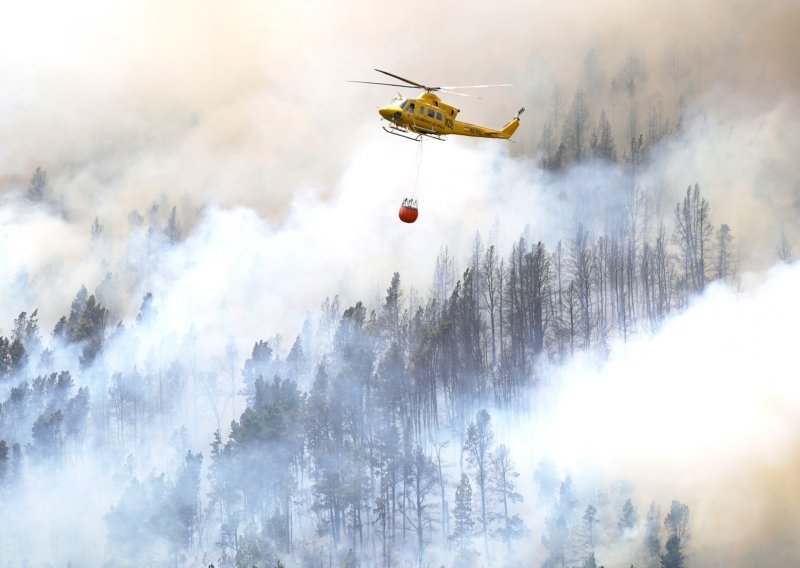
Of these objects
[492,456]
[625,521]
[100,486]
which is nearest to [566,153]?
[492,456]

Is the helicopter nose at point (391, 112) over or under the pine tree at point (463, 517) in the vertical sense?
over

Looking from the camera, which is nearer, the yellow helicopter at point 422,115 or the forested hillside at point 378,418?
the yellow helicopter at point 422,115

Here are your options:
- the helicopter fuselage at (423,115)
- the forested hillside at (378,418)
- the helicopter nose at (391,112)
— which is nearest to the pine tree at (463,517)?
the forested hillside at (378,418)

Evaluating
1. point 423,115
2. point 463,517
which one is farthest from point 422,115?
point 463,517

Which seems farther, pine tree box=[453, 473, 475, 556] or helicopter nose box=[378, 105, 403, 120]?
pine tree box=[453, 473, 475, 556]

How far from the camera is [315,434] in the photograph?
110875 mm

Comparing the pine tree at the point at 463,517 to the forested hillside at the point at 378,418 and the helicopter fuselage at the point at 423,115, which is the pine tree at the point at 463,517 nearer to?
the forested hillside at the point at 378,418

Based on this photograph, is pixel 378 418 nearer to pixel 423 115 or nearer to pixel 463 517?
pixel 463 517

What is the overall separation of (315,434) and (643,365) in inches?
1537

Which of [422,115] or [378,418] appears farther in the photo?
[378,418]

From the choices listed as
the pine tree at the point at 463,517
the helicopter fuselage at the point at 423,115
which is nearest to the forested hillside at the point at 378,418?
the pine tree at the point at 463,517

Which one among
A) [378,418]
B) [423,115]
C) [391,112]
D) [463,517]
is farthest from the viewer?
[378,418]

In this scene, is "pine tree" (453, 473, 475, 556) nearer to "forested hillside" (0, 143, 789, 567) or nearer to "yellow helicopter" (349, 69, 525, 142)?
"forested hillside" (0, 143, 789, 567)

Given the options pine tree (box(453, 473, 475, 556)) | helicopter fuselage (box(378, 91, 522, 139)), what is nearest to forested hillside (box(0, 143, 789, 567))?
pine tree (box(453, 473, 475, 556))
